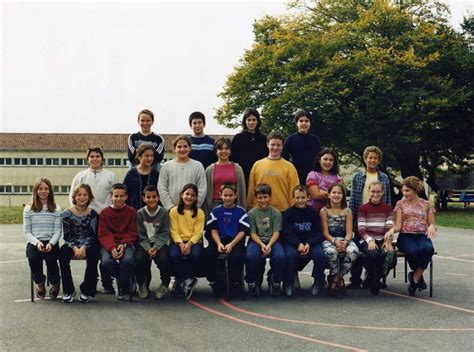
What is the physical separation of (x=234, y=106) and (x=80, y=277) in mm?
25818

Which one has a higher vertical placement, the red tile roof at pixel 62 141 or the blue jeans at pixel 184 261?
the red tile roof at pixel 62 141

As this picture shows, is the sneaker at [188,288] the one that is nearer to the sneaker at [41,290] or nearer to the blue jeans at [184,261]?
the blue jeans at [184,261]

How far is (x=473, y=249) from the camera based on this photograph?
14.4 meters

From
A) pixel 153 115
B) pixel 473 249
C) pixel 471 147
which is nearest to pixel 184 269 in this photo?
pixel 153 115

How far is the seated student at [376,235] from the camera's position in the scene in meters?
8.06

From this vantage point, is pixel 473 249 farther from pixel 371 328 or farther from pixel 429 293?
pixel 371 328

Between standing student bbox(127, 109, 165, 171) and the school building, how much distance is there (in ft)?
Answer: 188

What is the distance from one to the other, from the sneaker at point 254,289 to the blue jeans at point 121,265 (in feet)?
4.96

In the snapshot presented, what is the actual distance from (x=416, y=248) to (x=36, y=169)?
63.6 m

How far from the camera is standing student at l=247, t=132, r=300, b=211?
837 cm

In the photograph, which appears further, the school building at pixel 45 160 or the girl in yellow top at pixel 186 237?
the school building at pixel 45 160

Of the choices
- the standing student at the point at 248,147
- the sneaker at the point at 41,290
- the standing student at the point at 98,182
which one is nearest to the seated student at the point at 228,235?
the standing student at the point at 248,147

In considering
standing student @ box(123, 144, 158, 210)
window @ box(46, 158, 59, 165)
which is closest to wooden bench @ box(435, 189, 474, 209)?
A: standing student @ box(123, 144, 158, 210)

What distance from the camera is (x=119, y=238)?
7.81 meters
